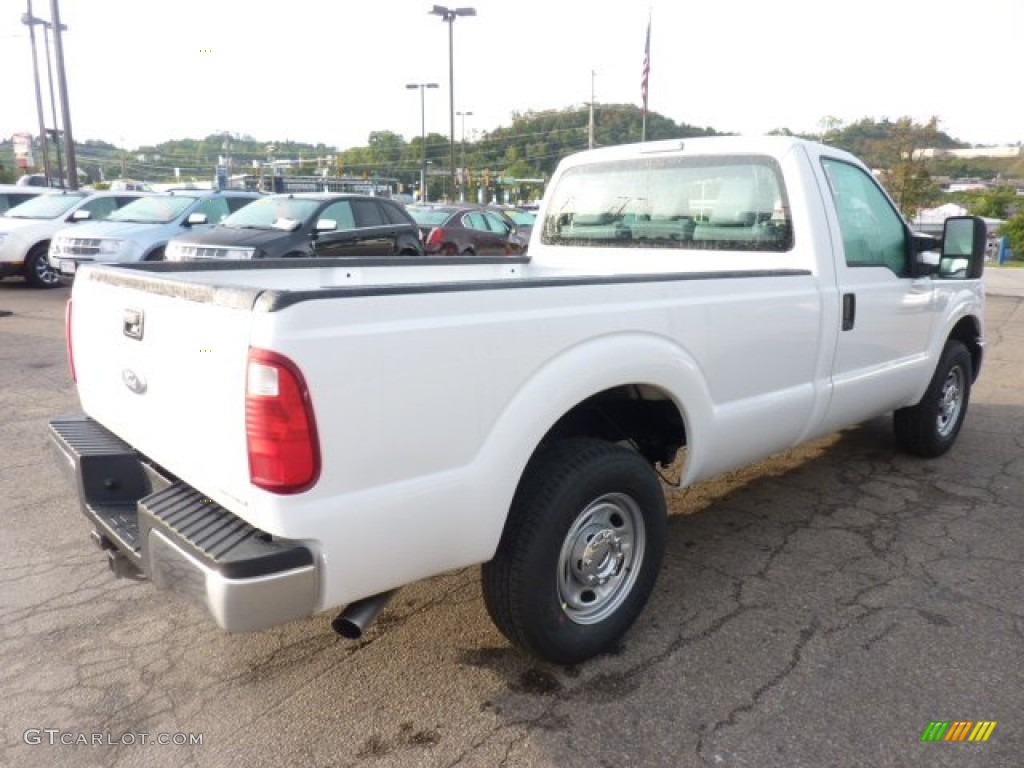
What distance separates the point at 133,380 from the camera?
2494 millimetres

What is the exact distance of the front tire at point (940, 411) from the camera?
483 cm

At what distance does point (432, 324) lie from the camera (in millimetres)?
2115

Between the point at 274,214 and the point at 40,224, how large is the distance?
17.2ft

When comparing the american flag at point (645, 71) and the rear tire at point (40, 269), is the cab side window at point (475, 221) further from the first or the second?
the american flag at point (645, 71)

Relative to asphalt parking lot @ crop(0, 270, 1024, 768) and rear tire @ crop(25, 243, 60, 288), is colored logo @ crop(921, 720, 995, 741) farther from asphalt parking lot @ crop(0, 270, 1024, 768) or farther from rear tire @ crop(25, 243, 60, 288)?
rear tire @ crop(25, 243, 60, 288)

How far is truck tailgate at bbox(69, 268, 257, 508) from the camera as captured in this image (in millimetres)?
2010

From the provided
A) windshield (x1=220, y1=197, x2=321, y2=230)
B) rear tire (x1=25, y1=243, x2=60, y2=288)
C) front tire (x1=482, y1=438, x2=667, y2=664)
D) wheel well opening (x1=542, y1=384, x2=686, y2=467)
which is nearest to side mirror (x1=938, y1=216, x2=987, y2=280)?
wheel well opening (x1=542, y1=384, x2=686, y2=467)

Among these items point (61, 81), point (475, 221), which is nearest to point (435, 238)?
point (475, 221)

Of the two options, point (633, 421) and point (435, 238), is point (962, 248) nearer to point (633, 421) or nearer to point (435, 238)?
point (633, 421)

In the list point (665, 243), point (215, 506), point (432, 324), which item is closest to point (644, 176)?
point (665, 243)

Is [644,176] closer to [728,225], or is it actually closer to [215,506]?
[728,225]

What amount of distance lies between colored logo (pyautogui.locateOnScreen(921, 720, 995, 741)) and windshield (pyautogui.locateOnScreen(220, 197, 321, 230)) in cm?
963

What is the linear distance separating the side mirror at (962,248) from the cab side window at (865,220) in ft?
0.82

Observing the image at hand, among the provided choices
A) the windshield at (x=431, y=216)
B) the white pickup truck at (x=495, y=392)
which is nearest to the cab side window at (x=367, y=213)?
the windshield at (x=431, y=216)
